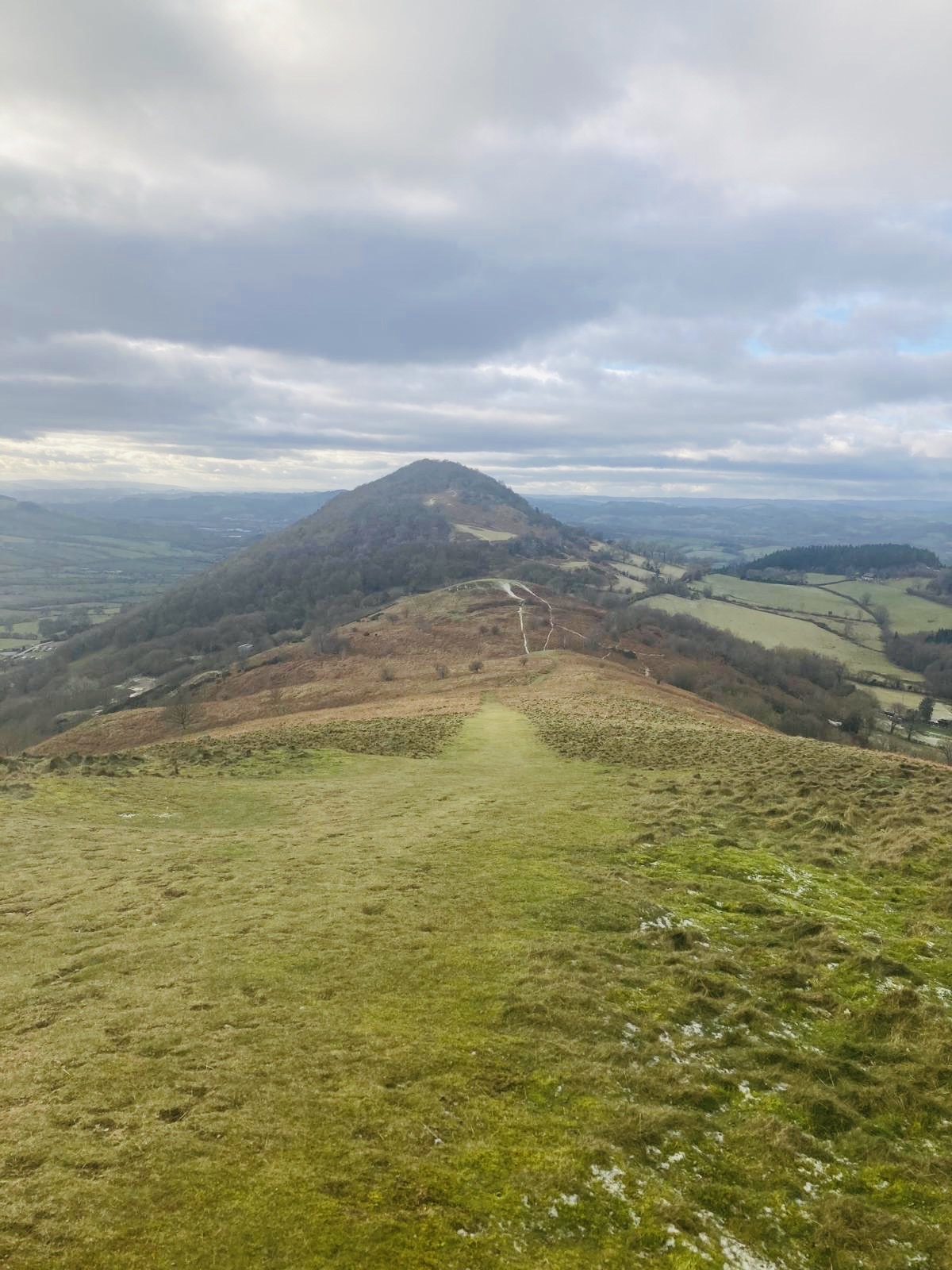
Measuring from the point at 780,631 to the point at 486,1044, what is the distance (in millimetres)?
150072

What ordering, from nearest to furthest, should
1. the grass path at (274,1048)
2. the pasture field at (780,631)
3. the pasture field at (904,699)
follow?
the grass path at (274,1048)
the pasture field at (904,699)
the pasture field at (780,631)

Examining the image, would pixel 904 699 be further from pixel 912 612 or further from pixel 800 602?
pixel 800 602

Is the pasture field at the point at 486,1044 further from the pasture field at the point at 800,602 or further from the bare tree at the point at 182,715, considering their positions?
the pasture field at the point at 800,602

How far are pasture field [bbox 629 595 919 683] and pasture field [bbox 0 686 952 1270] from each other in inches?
4652

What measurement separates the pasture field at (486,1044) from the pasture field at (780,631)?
118150 millimetres

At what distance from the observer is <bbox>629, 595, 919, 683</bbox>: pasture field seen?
411 ft

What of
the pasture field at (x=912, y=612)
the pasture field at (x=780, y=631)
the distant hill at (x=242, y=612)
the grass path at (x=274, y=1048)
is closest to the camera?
the grass path at (x=274, y=1048)

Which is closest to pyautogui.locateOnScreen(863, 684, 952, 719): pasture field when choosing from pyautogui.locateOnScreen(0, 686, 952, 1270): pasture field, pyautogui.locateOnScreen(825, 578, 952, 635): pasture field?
pyautogui.locateOnScreen(825, 578, 952, 635): pasture field

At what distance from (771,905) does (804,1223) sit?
807 cm

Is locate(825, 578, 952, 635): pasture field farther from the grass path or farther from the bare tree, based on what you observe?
the grass path

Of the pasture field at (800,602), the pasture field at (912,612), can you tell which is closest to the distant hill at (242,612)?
the pasture field at (800,602)

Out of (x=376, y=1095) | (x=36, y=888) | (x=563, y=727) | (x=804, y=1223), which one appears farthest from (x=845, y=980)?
(x=563, y=727)

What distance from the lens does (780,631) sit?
468 ft

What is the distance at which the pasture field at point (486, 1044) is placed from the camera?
19.8 ft
